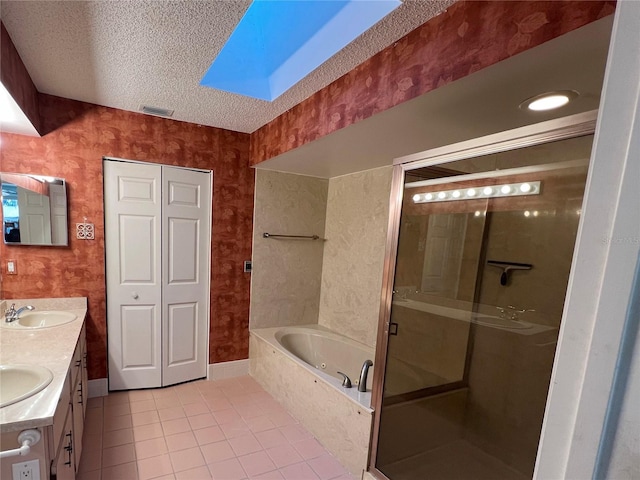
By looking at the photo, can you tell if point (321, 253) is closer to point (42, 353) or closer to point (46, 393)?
point (42, 353)

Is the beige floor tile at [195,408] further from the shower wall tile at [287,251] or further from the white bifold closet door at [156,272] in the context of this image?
the shower wall tile at [287,251]

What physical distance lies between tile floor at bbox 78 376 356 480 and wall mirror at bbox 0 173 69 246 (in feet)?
4.71

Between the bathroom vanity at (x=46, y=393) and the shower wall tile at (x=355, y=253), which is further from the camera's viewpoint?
the shower wall tile at (x=355, y=253)

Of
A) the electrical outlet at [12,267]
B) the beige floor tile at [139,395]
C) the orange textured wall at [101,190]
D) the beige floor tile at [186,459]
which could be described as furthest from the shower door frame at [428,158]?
the electrical outlet at [12,267]

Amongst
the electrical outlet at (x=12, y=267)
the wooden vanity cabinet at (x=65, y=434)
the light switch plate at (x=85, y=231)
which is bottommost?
the wooden vanity cabinet at (x=65, y=434)

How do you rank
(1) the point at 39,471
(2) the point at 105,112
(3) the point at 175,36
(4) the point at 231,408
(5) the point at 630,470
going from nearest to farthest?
(5) the point at 630,470, (1) the point at 39,471, (3) the point at 175,36, (2) the point at 105,112, (4) the point at 231,408

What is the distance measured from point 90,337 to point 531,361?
135 inches

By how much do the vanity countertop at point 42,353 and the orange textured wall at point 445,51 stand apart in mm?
1804

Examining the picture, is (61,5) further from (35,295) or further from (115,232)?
(35,295)

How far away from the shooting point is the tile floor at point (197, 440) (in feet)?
6.28

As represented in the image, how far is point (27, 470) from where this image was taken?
1.09m

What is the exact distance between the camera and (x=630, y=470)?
350mm

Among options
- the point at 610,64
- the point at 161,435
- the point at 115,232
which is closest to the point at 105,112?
the point at 115,232

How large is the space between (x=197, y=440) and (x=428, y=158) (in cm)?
244
